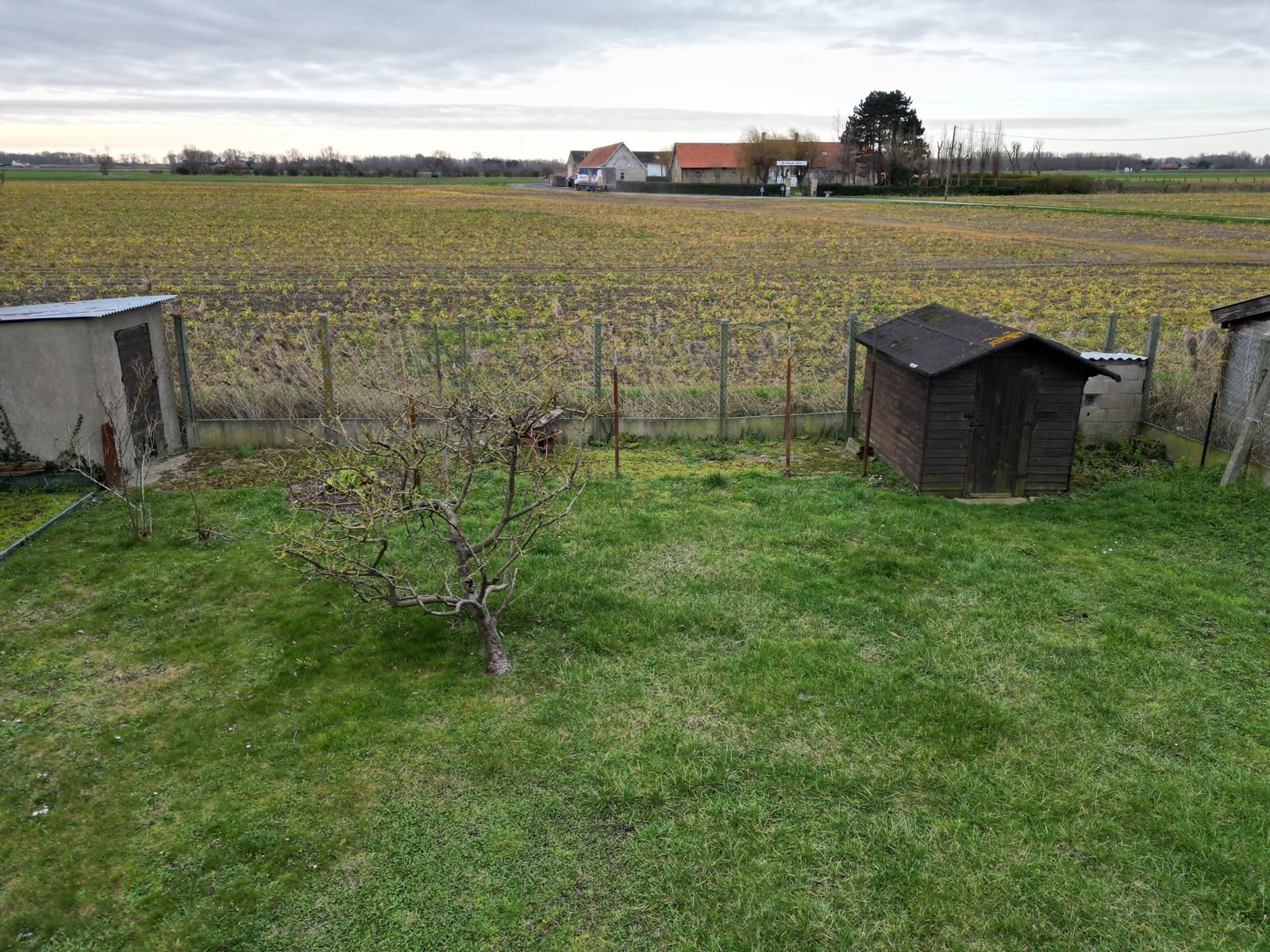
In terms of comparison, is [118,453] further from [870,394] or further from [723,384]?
[870,394]

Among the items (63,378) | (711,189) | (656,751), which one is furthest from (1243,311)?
(711,189)

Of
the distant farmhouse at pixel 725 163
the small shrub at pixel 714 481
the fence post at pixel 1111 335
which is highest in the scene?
the distant farmhouse at pixel 725 163

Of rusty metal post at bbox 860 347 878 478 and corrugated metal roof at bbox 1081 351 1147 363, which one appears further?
corrugated metal roof at bbox 1081 351 1147 363

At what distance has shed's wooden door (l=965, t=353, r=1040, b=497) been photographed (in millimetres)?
10172

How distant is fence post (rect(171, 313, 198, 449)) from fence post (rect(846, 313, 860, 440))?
980 cm

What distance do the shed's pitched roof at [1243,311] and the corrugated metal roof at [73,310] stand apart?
569 inches

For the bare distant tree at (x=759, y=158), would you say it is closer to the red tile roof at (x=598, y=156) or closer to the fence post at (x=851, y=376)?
the red tile roof at (x=598, y=156)

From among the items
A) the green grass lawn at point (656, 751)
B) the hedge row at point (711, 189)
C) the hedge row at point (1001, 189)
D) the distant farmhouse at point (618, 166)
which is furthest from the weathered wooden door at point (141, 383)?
the distant farmhouse at point (618, 166)

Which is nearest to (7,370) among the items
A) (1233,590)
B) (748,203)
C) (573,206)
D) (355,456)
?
(355,456)

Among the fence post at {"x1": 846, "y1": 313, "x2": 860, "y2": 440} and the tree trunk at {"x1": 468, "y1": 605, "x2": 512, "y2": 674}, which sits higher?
the fence post at {"x1": 846, "y1": 313, "x2": 860, "y2": 440}

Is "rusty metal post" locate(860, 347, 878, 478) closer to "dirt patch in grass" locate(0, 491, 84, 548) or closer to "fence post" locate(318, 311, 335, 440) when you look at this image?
"fence post" locate(318, 311, 335, 440)

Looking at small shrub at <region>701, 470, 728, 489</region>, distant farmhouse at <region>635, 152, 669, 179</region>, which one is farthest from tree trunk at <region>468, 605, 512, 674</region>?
distant farmhouse at <region>635, 152, 669, 179</region>

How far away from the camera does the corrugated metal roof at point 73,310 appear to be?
1016 cm

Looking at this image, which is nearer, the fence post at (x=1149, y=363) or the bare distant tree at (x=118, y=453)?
the bare distant tree at (x=118, y=453)
